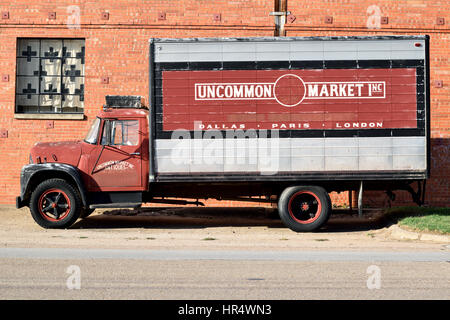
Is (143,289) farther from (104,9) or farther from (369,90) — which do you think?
(104,9)

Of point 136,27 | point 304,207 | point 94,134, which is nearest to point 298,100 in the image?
point 304,207

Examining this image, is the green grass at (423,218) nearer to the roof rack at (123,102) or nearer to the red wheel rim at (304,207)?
the red wheel rim at (304,207)

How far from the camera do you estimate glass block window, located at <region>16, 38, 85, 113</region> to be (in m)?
15.5

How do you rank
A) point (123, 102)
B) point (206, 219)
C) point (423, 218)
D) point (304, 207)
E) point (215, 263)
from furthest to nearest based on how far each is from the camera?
point (206, 219)
point (123, 102)
point (304, 207)
point (423, 218)
point (215, 263)

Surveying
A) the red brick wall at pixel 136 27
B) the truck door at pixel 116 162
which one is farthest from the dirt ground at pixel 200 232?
the red brick wall at pixel 136 27

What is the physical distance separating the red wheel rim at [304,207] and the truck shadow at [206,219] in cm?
44

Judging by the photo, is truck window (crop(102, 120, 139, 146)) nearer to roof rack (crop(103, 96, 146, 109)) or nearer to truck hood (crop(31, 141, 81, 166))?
roof rack (crop(103, 96, 146, 109))

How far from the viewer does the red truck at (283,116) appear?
10727mm

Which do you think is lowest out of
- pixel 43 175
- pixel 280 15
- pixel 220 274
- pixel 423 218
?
pixel 220 274

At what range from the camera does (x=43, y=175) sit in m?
11.1

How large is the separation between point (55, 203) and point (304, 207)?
5.27m

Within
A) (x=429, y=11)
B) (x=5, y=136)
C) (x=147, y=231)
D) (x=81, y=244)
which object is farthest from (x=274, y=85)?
(x=5, y=136)

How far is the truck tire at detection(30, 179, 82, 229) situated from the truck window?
135 centimetres

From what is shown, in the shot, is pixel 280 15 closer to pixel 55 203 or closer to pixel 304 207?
pixel 304 207
